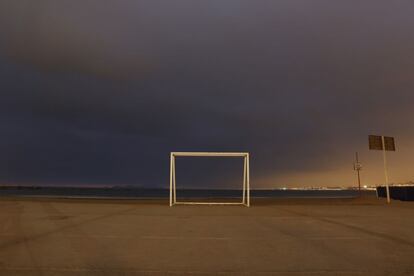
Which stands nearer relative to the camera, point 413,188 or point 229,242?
point 229,242

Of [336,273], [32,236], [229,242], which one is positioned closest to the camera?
[336,273]

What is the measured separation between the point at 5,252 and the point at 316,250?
247 inches

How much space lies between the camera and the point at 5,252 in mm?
8250

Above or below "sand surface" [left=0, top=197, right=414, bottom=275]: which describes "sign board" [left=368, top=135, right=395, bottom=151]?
above

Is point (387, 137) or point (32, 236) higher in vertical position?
point (387, 137)

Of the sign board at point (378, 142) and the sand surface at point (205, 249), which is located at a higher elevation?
the sign board at point (378, 142)

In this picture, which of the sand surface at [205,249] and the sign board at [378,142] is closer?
the sand surface at [205,249]

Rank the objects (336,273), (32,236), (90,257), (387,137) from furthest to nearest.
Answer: (387,137) < (32,236) < (90,257) < (336,273)

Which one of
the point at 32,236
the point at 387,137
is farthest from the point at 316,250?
the point at 387,137

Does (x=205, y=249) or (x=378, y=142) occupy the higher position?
(x=378, y=142)

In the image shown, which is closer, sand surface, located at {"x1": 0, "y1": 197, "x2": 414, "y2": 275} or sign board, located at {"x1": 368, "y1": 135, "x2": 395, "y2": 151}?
sand surface, located at {"x1": 0, "y1": 197, "x2": 414, "y2": 275}

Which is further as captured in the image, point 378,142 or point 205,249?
point 378,142

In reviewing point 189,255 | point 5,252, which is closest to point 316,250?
point 189,255

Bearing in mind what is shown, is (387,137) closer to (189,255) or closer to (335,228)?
(335,228)
